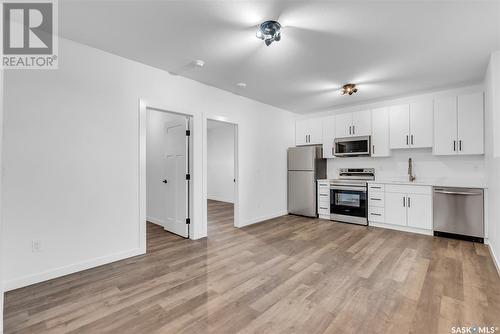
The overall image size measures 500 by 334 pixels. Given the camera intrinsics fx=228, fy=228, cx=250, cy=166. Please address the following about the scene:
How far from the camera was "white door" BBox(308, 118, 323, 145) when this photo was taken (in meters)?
5.50

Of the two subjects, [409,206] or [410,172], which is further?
[410,172]

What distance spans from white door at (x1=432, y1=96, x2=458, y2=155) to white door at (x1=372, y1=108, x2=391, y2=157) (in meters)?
0.76

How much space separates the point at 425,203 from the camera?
398 centimetres

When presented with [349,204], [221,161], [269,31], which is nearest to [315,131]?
[349,204]

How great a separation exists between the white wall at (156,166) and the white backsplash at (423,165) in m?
4.13

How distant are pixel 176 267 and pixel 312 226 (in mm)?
2804

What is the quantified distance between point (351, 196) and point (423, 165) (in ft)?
4.76

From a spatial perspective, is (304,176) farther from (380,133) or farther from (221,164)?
(221,164)

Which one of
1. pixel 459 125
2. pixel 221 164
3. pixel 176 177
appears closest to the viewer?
pixel 459 125

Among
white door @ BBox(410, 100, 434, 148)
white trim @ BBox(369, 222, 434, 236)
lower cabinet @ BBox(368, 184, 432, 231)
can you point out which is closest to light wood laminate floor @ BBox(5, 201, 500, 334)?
white trim @ BBox(369, 222, 434, 236)

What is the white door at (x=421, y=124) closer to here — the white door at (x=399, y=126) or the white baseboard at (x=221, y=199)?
the white door at (x=399, y=126)

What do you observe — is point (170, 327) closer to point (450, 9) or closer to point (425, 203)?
point (450, 9)

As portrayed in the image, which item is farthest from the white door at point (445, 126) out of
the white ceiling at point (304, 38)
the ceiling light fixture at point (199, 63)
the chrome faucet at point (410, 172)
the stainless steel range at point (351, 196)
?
the ceiling light fixture at point (199, 63)

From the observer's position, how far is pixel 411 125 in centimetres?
432
